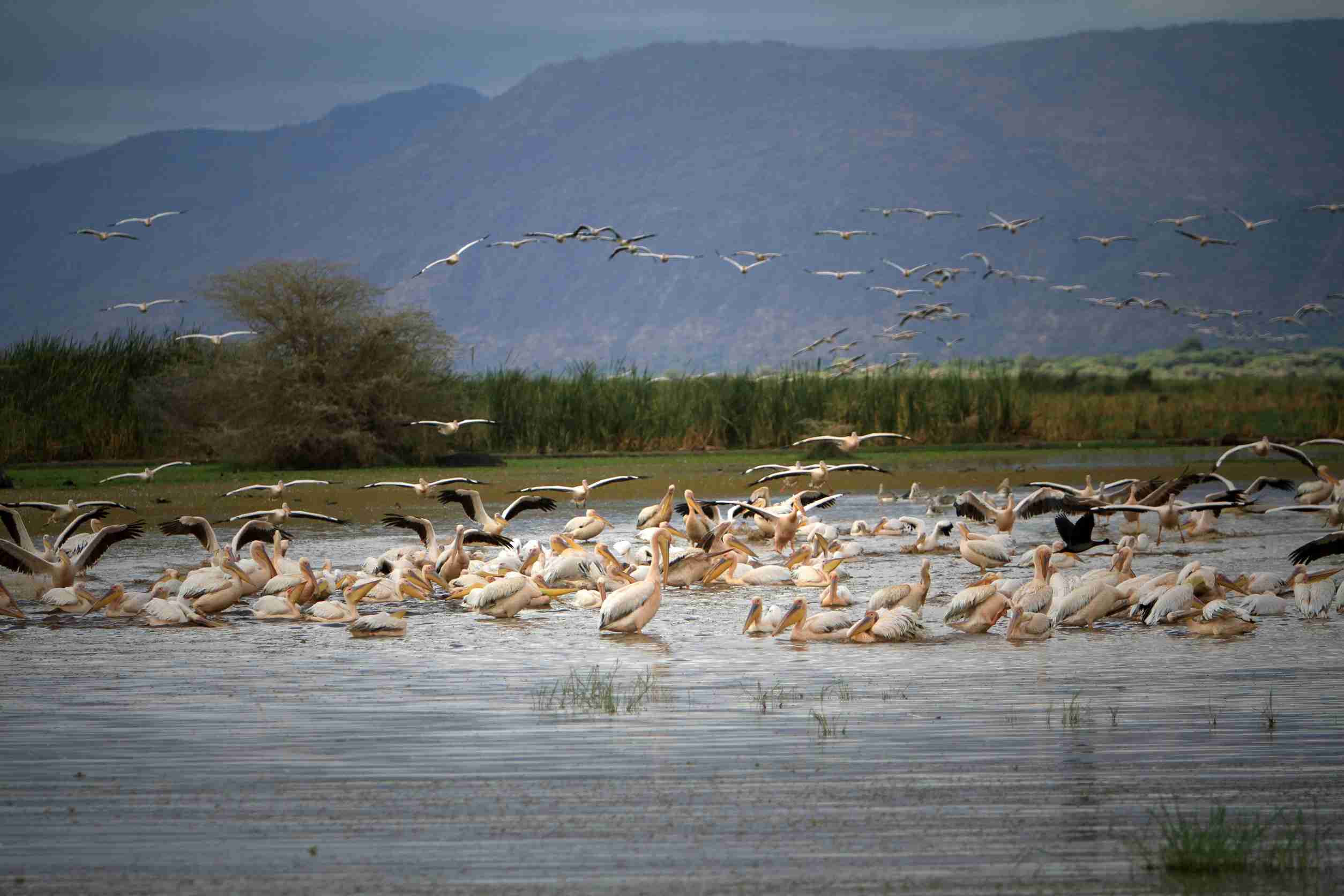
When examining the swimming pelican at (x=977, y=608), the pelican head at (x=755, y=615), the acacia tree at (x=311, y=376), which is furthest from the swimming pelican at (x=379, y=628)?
the acacia tree at (x=311, y=376)

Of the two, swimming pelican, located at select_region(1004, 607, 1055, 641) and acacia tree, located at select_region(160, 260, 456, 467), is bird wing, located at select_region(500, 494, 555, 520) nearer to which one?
swimming pelican, located at select_region(1004, 607, 1055, 641)

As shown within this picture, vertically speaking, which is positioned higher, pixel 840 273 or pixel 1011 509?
pixel 840 273

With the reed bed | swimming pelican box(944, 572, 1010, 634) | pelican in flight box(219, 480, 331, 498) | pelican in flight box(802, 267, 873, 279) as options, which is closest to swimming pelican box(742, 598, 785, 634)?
swimming pelican box(944, 572, 1010, 634)

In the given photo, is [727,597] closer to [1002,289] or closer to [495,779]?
[495,779]

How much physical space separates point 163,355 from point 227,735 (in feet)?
78.8

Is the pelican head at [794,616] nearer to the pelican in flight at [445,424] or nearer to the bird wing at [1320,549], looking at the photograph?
the bird wing at [1320,549]

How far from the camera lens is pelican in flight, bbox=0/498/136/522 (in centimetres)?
1448

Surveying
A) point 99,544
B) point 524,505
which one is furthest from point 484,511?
point 99,544

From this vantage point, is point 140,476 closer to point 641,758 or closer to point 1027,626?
point 1027,626

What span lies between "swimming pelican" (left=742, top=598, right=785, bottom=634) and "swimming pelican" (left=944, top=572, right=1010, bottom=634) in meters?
0.99

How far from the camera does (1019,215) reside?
137 metres

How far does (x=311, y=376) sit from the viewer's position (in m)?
25.0

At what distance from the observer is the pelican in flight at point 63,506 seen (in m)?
14.5

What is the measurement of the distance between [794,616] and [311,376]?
1645cm
